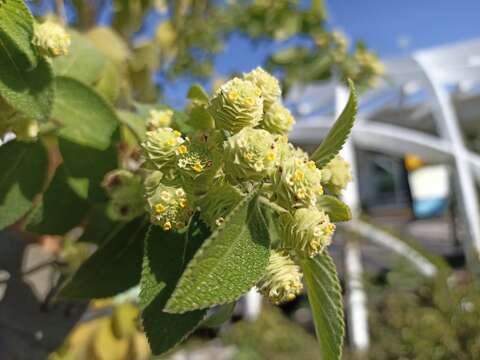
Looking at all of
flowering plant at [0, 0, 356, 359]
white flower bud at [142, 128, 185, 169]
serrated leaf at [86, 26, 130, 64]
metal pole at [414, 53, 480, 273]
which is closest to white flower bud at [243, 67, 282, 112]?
flowering plant at [0, 0, 356, 359]

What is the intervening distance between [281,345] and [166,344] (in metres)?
4.23

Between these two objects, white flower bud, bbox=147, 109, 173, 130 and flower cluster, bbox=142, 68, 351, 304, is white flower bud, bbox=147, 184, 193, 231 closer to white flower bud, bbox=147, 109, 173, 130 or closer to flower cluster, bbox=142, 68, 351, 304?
flower cluster, bbox=142, 68, 351, 304

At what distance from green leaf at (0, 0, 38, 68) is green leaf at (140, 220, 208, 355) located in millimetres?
235

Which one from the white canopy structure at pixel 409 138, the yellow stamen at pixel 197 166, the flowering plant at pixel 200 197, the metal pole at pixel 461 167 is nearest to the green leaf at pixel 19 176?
the flowering plant at pixel 200 197

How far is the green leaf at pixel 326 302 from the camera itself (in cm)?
44

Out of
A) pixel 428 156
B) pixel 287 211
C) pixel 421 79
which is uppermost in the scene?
pixel 421 79

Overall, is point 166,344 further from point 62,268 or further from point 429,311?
point 429,311

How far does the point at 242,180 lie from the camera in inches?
17.2

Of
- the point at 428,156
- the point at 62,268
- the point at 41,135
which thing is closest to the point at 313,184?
the point at 41,135

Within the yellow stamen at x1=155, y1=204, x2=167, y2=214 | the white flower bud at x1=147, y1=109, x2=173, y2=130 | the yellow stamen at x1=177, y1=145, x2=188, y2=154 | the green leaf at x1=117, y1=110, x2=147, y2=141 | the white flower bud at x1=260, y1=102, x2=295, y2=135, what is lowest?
the yellow stamen at x1=155, y1=204, x2=167, y2=214

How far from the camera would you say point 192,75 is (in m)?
2.65

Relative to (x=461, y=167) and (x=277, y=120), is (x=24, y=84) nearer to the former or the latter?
(x=277, y=120)

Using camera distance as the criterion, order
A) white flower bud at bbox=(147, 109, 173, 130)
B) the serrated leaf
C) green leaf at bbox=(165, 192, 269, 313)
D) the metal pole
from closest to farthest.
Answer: green leaf at bbox=(165, 192, 269, 313), white flower bud at bbox=(147, 109, 173, 130), the serrated leaf, the metal pole

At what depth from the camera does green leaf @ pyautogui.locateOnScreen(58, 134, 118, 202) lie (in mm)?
658
